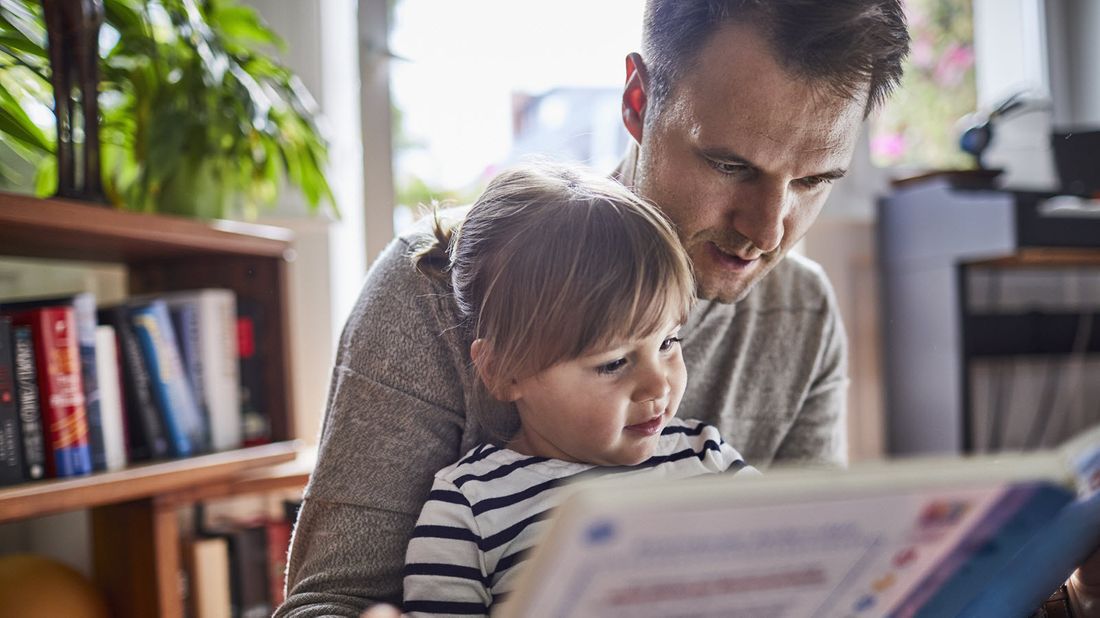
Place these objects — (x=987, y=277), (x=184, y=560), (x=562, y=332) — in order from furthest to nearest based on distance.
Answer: (x=987, y=277)
(x=184, y=560)
(x=562, y=332)

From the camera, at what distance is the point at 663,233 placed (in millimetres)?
709

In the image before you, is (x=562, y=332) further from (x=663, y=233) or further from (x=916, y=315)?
(x=916, y=315)

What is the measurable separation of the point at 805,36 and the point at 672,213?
0.18m

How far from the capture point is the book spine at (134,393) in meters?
1.40

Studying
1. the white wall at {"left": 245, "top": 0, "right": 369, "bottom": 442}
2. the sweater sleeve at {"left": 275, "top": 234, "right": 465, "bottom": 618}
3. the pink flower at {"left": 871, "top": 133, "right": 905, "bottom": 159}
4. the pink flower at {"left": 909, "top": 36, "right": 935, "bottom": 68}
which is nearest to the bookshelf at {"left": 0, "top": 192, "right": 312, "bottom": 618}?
the white wall at {"left": 245, "top": 0, "right": 369, "bottom": 442}

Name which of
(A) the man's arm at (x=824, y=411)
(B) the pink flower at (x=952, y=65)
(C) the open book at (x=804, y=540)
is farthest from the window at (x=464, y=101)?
(C) the open book at (x=804, y=540)

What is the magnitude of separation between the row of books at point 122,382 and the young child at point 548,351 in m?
0.76

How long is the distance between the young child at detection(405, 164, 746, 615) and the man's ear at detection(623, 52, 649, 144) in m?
0.07

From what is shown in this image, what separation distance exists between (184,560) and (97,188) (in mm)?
646

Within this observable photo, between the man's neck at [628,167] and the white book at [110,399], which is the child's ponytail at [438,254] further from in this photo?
the white book at [110,399]

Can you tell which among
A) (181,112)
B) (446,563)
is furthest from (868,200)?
(446,563)

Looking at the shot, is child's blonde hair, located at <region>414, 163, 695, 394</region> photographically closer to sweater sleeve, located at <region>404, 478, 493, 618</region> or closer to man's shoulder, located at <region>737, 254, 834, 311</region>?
sweater sleeve, located at <region>404, 478, 493, 618</region>

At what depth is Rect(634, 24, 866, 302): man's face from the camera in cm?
70

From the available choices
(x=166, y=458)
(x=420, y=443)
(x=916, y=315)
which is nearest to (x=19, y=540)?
(x=166, y=458)
